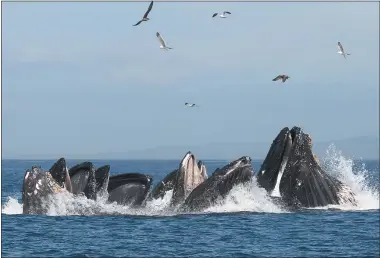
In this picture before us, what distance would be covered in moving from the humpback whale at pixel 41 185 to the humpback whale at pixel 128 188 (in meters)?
2.91

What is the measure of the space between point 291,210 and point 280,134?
2.74m

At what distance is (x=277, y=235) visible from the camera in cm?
2877

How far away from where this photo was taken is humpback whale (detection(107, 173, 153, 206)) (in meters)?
34.8

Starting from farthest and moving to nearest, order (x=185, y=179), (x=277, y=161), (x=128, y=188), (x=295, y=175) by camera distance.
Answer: (x=128, y=188), (x=185, y=179), (x=277, y=161), (x=295, y=175)

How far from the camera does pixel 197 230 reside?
29.2 meters

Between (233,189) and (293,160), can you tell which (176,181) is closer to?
(233,189)

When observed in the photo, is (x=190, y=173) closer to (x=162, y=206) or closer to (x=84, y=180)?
(x=162, y=206)

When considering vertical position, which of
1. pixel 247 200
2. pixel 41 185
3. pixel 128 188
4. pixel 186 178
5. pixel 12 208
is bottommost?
pixel 12 208

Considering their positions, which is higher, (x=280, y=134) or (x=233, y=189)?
(x=280, y=134)

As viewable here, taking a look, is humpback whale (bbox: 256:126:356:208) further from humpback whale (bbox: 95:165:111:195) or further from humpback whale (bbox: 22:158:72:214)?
humpback whale (bbox: 22:158:72:214)

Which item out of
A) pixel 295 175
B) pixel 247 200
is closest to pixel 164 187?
pixel 247 200

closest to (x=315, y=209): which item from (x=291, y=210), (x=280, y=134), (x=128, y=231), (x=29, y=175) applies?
(x=291, y=210)

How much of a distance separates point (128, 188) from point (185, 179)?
3934mm

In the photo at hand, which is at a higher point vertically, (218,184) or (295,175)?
(295,175)
